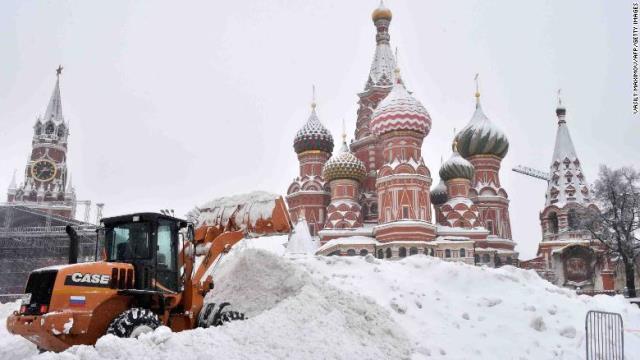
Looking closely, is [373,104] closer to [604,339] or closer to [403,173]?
[403,173]

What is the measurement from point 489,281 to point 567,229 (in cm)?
3081

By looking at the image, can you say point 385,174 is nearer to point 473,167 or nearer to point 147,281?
point 473,167

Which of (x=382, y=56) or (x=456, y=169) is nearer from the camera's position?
(x=456, y=169)

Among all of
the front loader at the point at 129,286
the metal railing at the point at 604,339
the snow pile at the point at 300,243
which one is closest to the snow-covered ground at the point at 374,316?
the metal railing at the point at 604,339

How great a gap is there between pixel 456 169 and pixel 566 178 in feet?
29.9

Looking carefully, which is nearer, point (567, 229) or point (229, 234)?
point (229, 234)

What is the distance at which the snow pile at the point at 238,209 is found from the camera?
10.7 metres

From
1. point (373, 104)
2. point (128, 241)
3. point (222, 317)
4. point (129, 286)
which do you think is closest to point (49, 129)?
point (373, 104)

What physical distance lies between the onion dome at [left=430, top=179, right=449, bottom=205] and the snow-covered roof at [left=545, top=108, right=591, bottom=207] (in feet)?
26.0

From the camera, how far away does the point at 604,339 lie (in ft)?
35.1

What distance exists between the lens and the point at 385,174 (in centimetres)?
3828

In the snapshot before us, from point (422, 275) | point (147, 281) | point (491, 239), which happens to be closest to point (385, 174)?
point (491, 239)

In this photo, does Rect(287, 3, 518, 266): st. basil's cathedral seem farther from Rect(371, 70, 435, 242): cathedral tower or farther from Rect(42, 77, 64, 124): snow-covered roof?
Rect(42, 77, 64, 124): snow-covered roof

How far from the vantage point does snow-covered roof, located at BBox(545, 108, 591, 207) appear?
1687 inches
